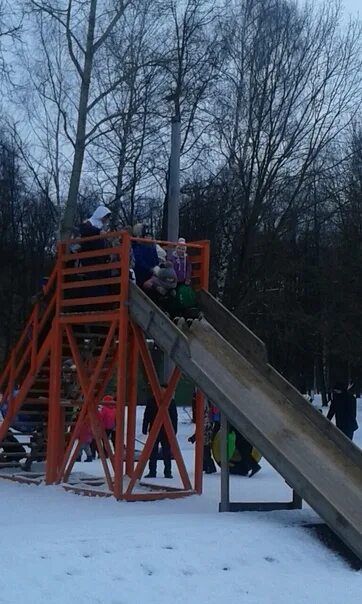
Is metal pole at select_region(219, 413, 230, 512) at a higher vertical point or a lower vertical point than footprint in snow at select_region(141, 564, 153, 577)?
higher

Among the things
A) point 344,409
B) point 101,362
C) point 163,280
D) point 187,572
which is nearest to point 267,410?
point 163,280

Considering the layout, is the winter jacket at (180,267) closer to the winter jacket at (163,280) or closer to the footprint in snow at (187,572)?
the winter jacket at (163,280)

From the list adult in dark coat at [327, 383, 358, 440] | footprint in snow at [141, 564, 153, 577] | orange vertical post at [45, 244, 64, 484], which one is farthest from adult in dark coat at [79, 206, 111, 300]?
adult in dark coat at [327, 383, 358, 440]

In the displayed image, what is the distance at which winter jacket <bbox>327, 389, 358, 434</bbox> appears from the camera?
17.4 m

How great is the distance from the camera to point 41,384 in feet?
48.1

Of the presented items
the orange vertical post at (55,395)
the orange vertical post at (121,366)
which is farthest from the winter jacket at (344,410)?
the orange vertical post at (121,366)

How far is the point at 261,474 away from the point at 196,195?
61.8 feet

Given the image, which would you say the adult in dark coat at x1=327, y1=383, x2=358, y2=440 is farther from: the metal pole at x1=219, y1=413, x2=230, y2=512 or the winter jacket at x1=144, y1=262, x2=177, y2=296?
the metal pole at x1=219, y1=413, x2=230, y2=512

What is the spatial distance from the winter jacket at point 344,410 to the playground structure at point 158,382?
17.5ft

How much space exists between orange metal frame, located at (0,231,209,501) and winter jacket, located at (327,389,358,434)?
538 centimetres

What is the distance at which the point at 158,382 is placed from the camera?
12.4 metres

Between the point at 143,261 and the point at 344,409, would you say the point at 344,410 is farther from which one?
the point at 143,261

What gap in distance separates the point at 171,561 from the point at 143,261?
201 inches

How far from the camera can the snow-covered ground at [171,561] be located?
23.6ft
